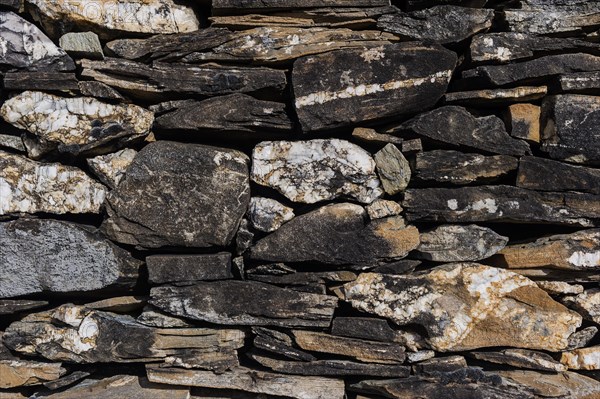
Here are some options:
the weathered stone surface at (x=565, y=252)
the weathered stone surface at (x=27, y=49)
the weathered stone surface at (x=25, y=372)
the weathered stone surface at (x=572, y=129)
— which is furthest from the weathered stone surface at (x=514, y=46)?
the weathered stone surface at (x=25, y=372)

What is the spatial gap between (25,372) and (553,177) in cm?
406

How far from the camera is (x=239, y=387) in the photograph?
4.01 meters

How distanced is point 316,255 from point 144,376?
167 centimetres

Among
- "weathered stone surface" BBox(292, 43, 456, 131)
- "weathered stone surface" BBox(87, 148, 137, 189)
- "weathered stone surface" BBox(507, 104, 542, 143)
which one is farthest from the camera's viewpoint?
"weathered stone surface" BBox(87, 148, 137, 189)

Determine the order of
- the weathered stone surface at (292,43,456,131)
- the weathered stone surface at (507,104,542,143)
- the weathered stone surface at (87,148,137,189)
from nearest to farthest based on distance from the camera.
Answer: the weathered stone surface at (292,43,456,131) < the weathered stone surface at (507,104,542,143) < the weathered stone surface at (87,148,137,189)

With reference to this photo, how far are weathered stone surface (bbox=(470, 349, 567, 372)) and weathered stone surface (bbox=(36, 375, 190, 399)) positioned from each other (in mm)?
2198

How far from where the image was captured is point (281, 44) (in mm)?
3869

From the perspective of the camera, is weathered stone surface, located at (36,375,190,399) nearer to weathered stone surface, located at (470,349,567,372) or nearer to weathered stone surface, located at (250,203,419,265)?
weathered stone surface, located at (250,203,419,265)

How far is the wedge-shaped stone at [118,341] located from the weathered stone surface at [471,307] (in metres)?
1.06

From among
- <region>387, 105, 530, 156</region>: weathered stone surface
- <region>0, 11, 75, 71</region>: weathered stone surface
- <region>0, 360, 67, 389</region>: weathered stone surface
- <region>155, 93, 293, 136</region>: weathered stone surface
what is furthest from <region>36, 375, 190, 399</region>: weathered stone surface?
<region>387, 105, 530, 156</region>: weathered stone surface

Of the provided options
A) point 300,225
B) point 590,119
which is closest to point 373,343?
point 300,225

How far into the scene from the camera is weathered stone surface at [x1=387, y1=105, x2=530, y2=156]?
151 inches

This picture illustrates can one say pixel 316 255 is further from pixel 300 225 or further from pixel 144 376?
pixel 144 376

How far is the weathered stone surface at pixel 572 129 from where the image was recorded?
384cm
